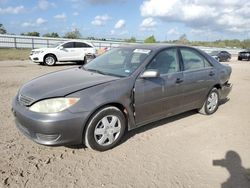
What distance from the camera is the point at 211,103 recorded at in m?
5.95

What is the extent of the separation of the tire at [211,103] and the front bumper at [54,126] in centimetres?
323

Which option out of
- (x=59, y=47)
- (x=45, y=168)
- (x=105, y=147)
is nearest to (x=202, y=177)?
(x=105, y=147)

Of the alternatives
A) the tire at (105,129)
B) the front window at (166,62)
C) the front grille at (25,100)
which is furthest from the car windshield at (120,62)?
the front grille at (25,100)

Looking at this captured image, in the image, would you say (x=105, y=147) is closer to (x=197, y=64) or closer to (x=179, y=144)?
(x=179, y=144)

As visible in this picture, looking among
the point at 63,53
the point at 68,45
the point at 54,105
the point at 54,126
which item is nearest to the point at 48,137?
the point at 54,126

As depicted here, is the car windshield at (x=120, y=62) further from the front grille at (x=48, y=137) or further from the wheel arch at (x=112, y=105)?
the front grille at (x=48, y=137)

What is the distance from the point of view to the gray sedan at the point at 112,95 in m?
3.49

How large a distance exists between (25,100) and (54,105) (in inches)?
20.7

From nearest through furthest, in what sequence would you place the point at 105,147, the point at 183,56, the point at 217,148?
the point at 105,147 < the point at 217,148 < the point at 183,56

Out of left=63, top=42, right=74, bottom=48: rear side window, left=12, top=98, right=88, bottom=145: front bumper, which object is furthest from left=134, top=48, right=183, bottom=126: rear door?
left=63, top=42, right=74, bottom=48: rear side window

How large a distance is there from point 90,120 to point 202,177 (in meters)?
1.67

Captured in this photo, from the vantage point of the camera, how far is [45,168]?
133 inches

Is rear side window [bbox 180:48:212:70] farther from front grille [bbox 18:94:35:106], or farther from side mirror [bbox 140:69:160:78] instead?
front grille [bbox 18:94:35:106]

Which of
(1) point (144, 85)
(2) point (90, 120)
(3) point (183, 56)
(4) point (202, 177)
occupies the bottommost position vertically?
(4) point (202, 177)
